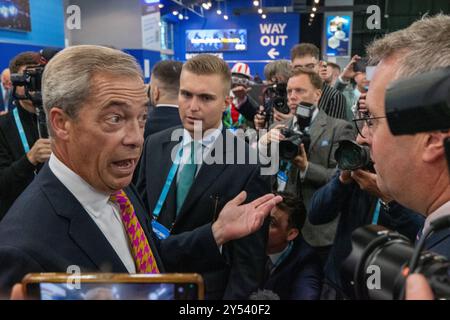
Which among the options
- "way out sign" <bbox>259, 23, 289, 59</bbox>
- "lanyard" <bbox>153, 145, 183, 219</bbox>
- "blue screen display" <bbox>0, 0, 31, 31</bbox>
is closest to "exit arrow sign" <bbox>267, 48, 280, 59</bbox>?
Answer: "way out sign" <bbox>259, 23, 289, 59</bbox>

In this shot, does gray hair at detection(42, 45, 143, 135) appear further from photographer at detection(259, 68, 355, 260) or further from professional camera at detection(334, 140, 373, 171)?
photographer at detection(259, 68, 355, 260)

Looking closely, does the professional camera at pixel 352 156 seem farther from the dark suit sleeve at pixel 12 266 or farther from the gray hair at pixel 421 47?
the dark suit sleeve at pixel 12 266

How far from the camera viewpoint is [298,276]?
187 cm

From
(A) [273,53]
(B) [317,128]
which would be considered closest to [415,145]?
(B) [317,128]

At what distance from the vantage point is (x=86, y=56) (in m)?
0.99

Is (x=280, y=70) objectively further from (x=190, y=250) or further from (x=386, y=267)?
(x=386, y=267)

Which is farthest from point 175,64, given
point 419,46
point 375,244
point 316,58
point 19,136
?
point 375,244

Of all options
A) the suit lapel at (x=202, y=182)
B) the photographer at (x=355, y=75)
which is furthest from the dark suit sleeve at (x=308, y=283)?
the photographer at (x=355, y=75)

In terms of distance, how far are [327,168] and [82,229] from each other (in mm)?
1566

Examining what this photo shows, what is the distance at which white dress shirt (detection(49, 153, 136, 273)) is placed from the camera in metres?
0.99

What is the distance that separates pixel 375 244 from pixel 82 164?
2.54 feet

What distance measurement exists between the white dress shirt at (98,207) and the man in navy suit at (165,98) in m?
1.38

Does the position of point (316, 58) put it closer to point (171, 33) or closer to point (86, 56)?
point (86, 56)

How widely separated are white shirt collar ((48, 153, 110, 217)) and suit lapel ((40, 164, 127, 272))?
0.02m
